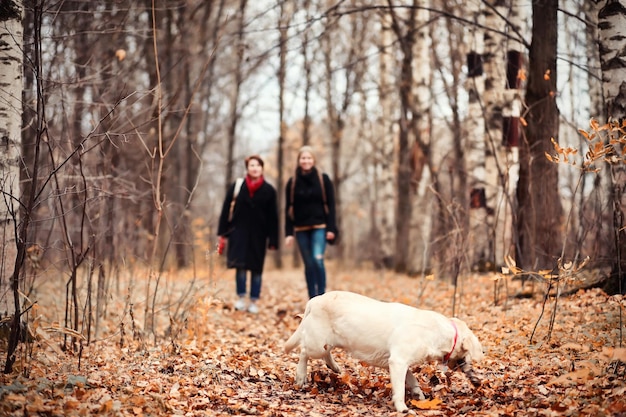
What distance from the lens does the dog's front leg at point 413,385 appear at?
14.4ft

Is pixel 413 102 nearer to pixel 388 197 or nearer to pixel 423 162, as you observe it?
pixel 423 162

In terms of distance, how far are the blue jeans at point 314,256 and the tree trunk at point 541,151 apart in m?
2.53

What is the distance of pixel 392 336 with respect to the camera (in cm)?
419

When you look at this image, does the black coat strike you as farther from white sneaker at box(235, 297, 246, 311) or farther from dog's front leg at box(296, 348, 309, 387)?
dog's front leg at box(296, 348, 309, 387)

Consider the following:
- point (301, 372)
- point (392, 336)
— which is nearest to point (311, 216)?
point (301, 372)

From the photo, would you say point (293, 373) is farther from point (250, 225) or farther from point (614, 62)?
point (614, 62)

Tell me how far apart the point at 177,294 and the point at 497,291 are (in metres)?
4.92

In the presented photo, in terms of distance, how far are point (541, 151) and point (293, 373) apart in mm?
4594

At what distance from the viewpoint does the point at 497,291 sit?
7.89 m

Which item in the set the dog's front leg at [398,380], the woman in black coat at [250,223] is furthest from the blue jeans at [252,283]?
the dog's front leg at [398,380]

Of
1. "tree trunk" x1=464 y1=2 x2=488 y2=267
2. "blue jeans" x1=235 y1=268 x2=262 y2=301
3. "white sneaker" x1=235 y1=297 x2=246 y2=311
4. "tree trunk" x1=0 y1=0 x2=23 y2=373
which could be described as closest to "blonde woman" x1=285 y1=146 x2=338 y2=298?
"blue jeans" x1=235 y1=268 x2=262 y2=301

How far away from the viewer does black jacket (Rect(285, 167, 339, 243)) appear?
8.20 m

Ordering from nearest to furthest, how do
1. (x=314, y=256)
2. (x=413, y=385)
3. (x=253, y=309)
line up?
(x=413, y=385) < (x=314, y=256) < (x=253, y=309)

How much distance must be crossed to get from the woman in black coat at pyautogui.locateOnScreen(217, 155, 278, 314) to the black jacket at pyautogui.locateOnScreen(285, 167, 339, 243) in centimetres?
39
